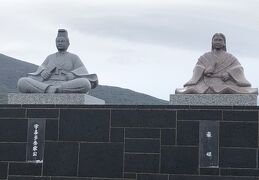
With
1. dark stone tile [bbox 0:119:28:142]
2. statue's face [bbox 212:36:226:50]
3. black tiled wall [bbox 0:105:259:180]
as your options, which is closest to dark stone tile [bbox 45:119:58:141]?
black tiled wall [bbox 0:105:259:180]

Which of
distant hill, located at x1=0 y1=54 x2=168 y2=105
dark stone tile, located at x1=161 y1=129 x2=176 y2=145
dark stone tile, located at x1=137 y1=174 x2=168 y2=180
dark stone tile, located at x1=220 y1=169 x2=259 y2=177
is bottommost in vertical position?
dark stone tile, located at x1=137 y1=174 x2=168 y2=180

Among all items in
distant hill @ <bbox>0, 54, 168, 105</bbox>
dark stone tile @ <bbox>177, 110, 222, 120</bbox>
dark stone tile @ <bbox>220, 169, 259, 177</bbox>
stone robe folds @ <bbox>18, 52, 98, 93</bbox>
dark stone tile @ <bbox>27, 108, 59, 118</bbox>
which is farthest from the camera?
distant hill @ <bbox>0, 54, 168, 105</bbox>

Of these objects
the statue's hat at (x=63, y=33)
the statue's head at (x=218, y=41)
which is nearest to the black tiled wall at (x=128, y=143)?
the statue's head at (x=218, y=41)

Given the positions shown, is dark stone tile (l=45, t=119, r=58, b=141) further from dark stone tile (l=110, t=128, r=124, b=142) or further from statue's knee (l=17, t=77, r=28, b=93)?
dark stone tile (l=110, t=128, r=124, b=142)

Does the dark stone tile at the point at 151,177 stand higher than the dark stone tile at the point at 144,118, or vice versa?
the dark stone tile at the point at 144,118

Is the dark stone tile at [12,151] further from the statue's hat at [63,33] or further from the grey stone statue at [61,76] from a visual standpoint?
the statue's hat at [63,33]

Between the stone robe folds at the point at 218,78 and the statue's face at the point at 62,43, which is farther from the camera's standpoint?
the statue's face at the point at 62,43

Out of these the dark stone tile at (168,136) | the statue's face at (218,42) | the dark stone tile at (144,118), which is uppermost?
the statue's face at (218,42)

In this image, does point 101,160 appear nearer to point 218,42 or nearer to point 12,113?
point 12,113

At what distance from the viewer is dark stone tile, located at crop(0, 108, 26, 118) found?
33.8 ft

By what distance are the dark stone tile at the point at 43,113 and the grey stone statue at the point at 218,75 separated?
1.96 m

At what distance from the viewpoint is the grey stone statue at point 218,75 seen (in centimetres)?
997

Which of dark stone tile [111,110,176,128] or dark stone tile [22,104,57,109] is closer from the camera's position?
dark stone tile [111,110,176,128]

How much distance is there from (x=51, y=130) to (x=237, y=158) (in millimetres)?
2946
